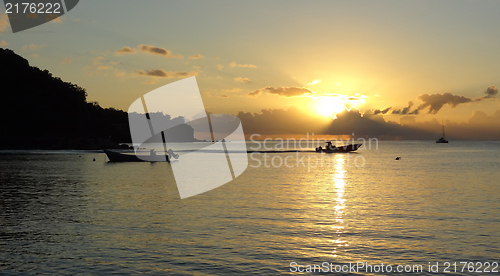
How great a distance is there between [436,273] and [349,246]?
12.5ft

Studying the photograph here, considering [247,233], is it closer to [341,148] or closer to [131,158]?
[131,158]

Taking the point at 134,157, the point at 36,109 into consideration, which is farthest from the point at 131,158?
the point at 36,109

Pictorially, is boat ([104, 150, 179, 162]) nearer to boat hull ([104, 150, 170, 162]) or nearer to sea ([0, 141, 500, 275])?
boat hull ([104, 150, 170, 162])

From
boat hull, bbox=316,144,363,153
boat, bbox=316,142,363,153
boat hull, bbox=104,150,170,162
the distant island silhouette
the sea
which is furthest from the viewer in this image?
boat, bbox=316,142,363,153

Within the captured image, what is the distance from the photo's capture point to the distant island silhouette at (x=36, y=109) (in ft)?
403

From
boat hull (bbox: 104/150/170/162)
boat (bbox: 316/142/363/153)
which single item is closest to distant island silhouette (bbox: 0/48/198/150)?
boat hull (bbox: 104/150/170/162)

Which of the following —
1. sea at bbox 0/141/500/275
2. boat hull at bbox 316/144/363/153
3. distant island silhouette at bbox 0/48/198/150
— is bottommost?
sea at bbox 0/141/500/275

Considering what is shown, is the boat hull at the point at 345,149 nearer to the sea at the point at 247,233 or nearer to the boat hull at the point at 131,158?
the boat hull at the point at 131,158

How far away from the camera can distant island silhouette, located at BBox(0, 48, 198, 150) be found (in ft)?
403

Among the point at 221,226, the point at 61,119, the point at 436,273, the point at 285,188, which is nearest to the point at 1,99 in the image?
the point at 61,119

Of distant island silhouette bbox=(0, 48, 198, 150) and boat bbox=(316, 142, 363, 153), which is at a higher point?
distant island silhouette bbox=(0, 48, 198, 150)

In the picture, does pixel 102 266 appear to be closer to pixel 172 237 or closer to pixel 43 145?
pixel 172 237

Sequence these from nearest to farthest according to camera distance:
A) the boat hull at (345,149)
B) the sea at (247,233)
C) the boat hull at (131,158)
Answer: the sea at (247,233)
the boat hull at (131,158)
the boat hull at (345,149)

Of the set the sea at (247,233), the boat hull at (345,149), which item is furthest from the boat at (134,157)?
the boat hull at (345,149)
